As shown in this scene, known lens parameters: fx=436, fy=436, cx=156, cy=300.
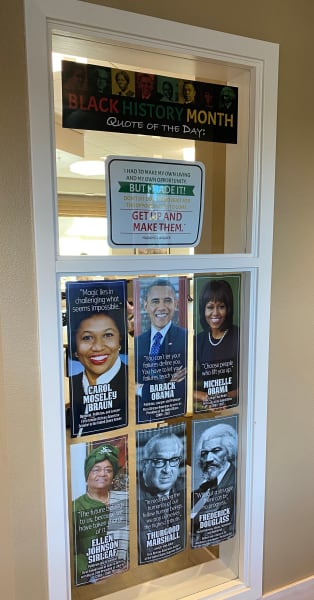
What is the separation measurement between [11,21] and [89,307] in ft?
2.66

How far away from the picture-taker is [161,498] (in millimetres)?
1605

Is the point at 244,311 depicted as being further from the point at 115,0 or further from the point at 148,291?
the point at 115,0

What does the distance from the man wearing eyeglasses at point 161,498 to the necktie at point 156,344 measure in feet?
0.99

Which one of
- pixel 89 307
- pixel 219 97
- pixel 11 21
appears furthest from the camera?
pixel 219 97

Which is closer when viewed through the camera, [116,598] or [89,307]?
[89,307]

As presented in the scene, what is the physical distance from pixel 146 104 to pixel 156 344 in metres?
0.79

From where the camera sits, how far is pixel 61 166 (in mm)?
1312

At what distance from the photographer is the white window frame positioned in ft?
3.94

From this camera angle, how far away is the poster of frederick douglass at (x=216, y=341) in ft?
5.17

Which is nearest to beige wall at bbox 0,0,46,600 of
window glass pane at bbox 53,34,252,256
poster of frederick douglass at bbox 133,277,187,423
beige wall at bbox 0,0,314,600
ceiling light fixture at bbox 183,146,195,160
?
beige wall at bbox 0,0,314,600

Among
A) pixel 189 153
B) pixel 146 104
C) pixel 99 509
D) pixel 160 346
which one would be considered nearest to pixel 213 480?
pixel 99 509

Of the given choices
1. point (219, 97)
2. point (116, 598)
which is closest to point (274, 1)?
point (219, 97)

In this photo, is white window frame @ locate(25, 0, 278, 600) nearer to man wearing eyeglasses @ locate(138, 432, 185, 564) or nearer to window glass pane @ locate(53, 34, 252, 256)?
window glass pane @ locate(53, 34, 252, 256)

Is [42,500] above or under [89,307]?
under
